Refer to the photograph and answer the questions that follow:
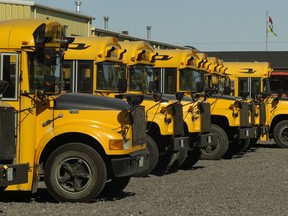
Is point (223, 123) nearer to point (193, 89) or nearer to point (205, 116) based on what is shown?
point (193, 89)

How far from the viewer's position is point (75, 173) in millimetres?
10000

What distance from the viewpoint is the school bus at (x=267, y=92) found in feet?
75.3

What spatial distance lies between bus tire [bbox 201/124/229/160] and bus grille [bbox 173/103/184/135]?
3.84 m

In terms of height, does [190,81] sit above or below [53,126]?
above

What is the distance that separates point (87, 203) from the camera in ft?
32.9

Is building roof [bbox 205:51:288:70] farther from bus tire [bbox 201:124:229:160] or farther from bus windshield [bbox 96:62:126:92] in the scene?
bus windshield [bbox 96:62:126:92]

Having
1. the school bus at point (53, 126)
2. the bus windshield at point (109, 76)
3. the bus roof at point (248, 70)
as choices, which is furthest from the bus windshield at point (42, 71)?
the bus roof at point (248, 70)

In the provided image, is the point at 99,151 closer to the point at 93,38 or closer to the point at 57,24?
the point at 57,24

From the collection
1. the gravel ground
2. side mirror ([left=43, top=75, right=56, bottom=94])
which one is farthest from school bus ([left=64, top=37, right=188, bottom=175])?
side mirror ([left=43, top=75, right=56, bottom=94])

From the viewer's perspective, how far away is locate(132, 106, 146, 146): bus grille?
10506mm

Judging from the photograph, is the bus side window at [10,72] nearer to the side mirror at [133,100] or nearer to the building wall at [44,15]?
the side mirror at [133,100]

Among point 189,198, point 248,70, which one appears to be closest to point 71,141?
point 189,198

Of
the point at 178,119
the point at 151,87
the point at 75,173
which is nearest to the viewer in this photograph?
the point at 75,173

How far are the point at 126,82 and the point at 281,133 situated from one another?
35.8ft
